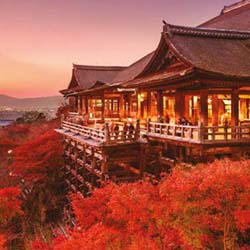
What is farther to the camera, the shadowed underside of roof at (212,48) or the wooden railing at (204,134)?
the shadowed underside of roof at (212,48)

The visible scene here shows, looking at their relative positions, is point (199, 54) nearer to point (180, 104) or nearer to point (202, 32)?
point (180, 104)

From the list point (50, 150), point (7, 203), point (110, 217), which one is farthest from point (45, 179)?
point (110, 217)

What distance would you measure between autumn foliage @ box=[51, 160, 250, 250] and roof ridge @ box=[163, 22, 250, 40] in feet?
34.3

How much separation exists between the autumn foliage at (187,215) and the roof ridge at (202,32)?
10458mm

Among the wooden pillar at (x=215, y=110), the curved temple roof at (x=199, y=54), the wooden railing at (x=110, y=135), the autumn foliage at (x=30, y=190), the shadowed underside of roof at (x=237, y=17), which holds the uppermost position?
the shadowed underside of roof at (x=237, y=17)

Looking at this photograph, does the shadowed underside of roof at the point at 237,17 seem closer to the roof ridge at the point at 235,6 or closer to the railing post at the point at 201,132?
the roof ridge at the point at 235,6

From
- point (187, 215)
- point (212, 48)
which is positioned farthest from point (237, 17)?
point (187, 215)

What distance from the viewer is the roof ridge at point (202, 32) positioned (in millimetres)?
19047

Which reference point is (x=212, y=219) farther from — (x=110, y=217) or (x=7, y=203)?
(x=7, y=203)

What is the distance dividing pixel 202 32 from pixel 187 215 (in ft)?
44.5

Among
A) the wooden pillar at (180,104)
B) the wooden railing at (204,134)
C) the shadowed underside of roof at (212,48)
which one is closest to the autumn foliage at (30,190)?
the wooden railing at (204,134)

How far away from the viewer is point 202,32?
20.1m

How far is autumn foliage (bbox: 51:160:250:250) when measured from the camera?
32.1ft

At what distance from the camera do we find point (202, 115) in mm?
15516
